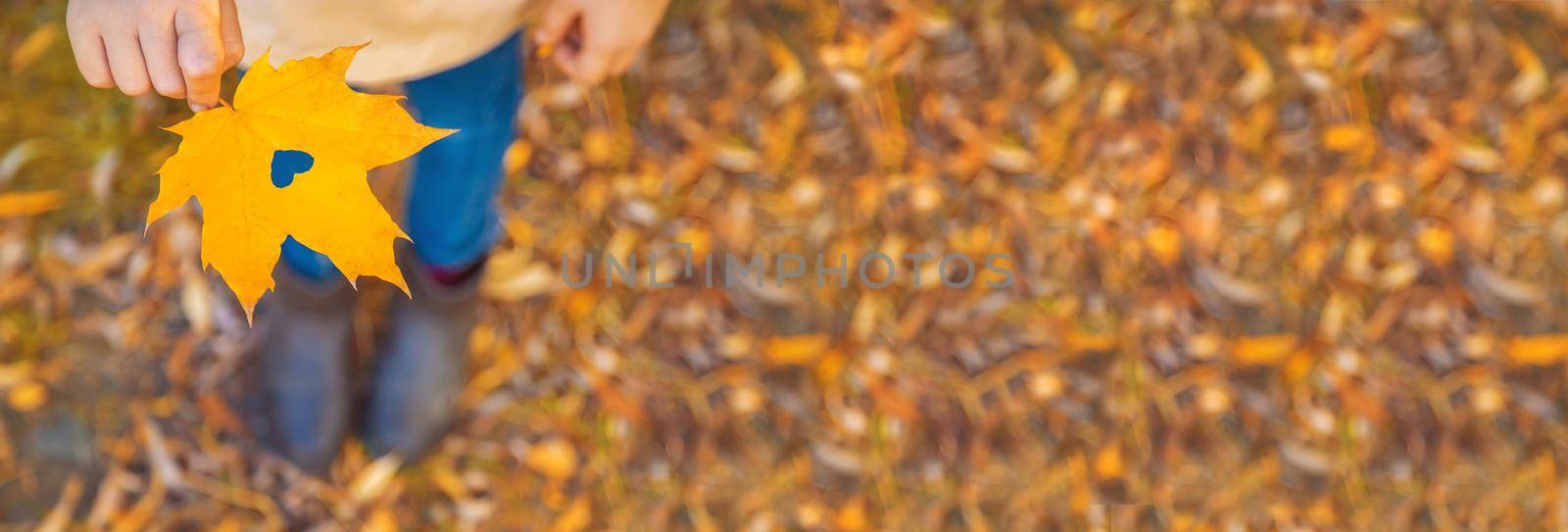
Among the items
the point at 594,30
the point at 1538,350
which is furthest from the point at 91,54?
the point at 1538,350

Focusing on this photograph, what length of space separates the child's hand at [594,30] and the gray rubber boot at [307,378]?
1.84 feet

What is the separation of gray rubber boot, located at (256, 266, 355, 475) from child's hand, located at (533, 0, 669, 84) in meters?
0.56

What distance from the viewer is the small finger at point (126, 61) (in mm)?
533

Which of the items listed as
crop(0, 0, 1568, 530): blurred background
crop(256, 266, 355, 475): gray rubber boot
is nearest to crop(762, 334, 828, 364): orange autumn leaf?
crop(0, 0, 1568, 530): blurred background

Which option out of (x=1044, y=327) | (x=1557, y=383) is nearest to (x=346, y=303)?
(x=1044, y=327)

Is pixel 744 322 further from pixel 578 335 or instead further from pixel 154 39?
pixel 154 39

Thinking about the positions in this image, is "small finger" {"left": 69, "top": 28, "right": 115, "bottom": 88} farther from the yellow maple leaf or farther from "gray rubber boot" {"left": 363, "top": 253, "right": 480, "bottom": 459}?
"gray rubber boot" {"left": 363, "top": 253, "right": 480, "bottom": 459}

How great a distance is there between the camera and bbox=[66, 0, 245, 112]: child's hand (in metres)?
0.51

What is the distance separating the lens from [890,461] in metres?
1.43

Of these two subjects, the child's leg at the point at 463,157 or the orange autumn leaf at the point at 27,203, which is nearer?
the child's leg at the point at 463,157

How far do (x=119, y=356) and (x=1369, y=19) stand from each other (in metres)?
2.03

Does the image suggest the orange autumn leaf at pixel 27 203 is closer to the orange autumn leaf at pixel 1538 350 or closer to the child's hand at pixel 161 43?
the child's hand at pixel 161 43

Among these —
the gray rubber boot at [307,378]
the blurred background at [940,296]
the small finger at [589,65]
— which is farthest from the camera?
the blurred background at [940,296]

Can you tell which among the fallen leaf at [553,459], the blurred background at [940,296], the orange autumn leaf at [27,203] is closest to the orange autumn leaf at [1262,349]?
the blurred background at [940,296]
